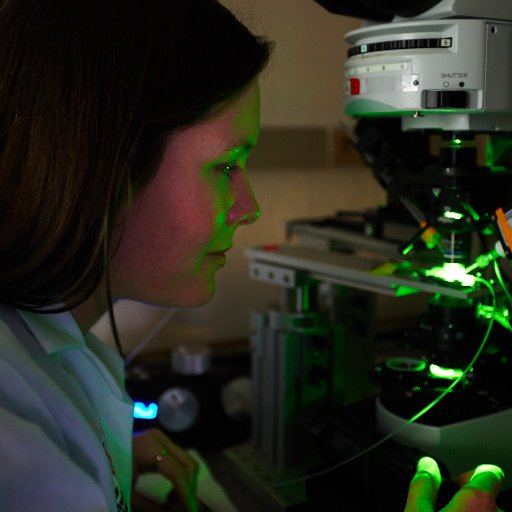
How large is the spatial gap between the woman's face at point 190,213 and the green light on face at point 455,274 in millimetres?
260

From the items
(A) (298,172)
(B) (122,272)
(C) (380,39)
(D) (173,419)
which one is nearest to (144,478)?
(D) (173,419)

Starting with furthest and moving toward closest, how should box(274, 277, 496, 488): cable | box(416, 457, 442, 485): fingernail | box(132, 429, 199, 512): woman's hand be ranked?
box(132, 429, 199, 512): woman's hand
box(274, 277, 496, 488): cable
box(416, 457, 442, 485): fingernail

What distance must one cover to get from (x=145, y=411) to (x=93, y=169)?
0.61 metres

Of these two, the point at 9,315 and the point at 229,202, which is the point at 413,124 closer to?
the point at 229,202

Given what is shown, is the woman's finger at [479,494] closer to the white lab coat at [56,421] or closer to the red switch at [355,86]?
the white lab coat at [56,421]

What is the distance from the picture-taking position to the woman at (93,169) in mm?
586

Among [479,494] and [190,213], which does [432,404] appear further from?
[190,213]

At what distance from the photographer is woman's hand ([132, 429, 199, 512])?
86 cm

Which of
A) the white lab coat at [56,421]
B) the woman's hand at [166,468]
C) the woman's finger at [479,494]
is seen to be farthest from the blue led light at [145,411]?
the woman's finger at [479,494]

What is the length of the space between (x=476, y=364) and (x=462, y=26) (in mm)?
408

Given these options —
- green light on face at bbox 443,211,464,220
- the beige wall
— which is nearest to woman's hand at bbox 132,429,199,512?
green light on face at bbox 443,211,464,220

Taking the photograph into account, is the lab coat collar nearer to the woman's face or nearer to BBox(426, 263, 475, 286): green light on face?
the woman's face

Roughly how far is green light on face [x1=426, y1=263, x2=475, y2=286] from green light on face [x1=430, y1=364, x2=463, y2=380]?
11cm

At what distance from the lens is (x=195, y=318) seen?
1.66 meters
